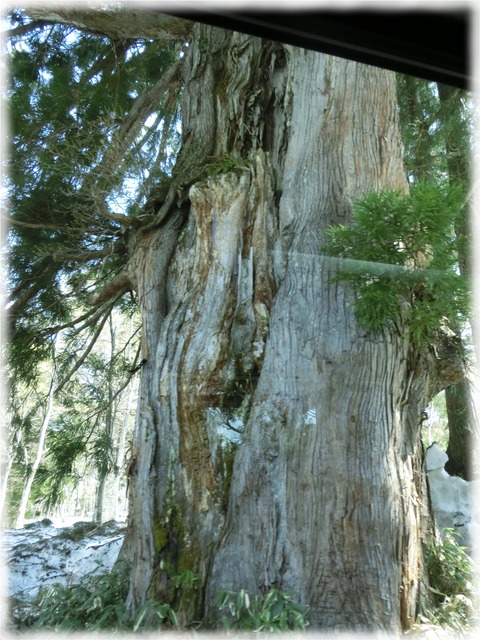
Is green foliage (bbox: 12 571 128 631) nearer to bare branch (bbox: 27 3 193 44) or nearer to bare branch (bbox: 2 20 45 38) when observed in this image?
bare branch (bbox: 27 3 193 44)

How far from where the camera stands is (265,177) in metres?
3.99

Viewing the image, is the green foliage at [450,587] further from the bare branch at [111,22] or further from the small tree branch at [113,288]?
the bare branch at [111,22]

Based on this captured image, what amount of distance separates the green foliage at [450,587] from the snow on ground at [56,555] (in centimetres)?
215

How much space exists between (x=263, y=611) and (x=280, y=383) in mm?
1146

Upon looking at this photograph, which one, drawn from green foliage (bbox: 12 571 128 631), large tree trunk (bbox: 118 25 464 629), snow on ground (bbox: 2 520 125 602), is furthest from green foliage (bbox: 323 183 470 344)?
snow on ground (bbox: 2 520 125 602)

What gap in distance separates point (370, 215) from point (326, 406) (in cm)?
102

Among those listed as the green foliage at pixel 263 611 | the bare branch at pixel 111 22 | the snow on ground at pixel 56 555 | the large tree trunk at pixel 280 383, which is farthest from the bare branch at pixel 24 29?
the green foliage at pixel 263 611

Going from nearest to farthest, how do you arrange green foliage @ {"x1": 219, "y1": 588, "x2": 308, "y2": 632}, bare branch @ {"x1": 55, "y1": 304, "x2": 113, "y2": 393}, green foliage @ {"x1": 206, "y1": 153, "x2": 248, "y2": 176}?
green foliage @ {"x1": 219, "y1": 588, "x2": 308, "y2": 632}, green foliage @ {"x1": 206, "y1": 153, "x2": 248, "y2": 176}, bare branch @ {"x1": 55, "y1": 304, "x2": 113, "y2": 393}

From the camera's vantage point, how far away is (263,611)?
2.65 metres

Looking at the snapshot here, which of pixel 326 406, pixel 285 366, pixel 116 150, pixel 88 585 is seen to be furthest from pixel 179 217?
pixel 88 585

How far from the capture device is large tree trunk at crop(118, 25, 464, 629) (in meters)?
2.93

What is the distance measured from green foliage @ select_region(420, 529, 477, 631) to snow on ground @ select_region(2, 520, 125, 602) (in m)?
2.15

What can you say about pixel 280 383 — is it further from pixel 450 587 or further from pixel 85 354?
pixel 85 354

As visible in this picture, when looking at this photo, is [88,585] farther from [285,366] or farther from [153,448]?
[285,366]
